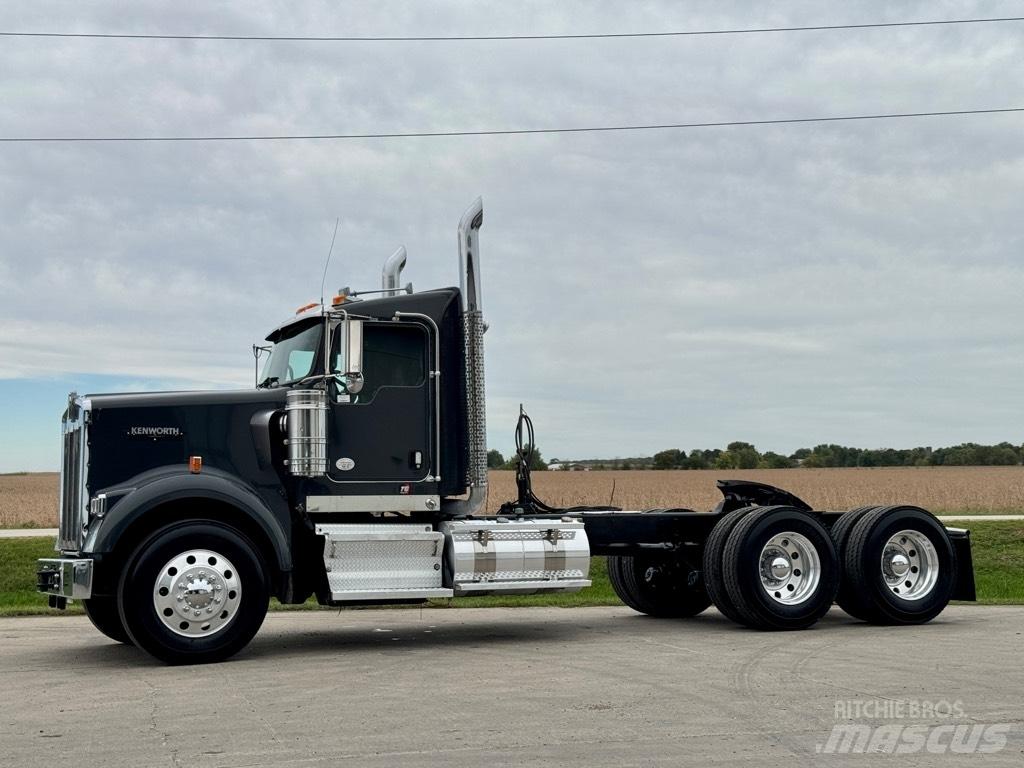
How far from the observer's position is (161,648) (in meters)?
10.1

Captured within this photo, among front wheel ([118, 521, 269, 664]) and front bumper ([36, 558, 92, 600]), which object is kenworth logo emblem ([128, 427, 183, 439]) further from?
front bumper ([36, 558, 92, 600])

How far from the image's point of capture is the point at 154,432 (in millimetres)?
10867

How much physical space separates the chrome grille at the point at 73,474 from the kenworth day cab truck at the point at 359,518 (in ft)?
0.11

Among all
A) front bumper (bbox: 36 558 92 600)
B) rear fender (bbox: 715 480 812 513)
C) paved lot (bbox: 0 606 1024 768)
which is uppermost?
rear fender (bbox: 715 480 812 513)

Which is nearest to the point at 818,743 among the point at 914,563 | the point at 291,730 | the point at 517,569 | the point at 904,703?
the point at 904,703

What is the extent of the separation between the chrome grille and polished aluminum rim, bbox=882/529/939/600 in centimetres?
785

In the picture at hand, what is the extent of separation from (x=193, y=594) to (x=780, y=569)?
5.71m

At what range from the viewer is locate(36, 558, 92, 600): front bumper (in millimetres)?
10141

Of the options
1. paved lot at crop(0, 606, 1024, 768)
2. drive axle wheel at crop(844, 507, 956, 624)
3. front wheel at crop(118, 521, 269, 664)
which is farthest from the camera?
drive axle wheel at crop(844, 507, 956, 624)

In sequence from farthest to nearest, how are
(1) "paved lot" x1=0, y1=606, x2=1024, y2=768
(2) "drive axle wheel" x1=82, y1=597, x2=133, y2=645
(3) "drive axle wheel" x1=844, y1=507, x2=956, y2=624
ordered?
(3) "drive axle wheel" x1=844, y1=507, x2=956, y2=624
(2) "drive axle wheel" x1=82, y1=597, x2=133, y2=645
(1) "paved lot" x1=0, y1=606, x2=1024, y2=768

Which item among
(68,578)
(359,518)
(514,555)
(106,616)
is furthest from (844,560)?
(68,578)

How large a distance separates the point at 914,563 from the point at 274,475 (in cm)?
674

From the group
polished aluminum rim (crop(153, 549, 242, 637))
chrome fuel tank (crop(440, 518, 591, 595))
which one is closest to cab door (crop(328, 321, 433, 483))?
chrome fuel tank (crop(440, 518, 591, 595))

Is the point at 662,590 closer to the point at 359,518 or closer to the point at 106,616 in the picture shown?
the point at 359,518
